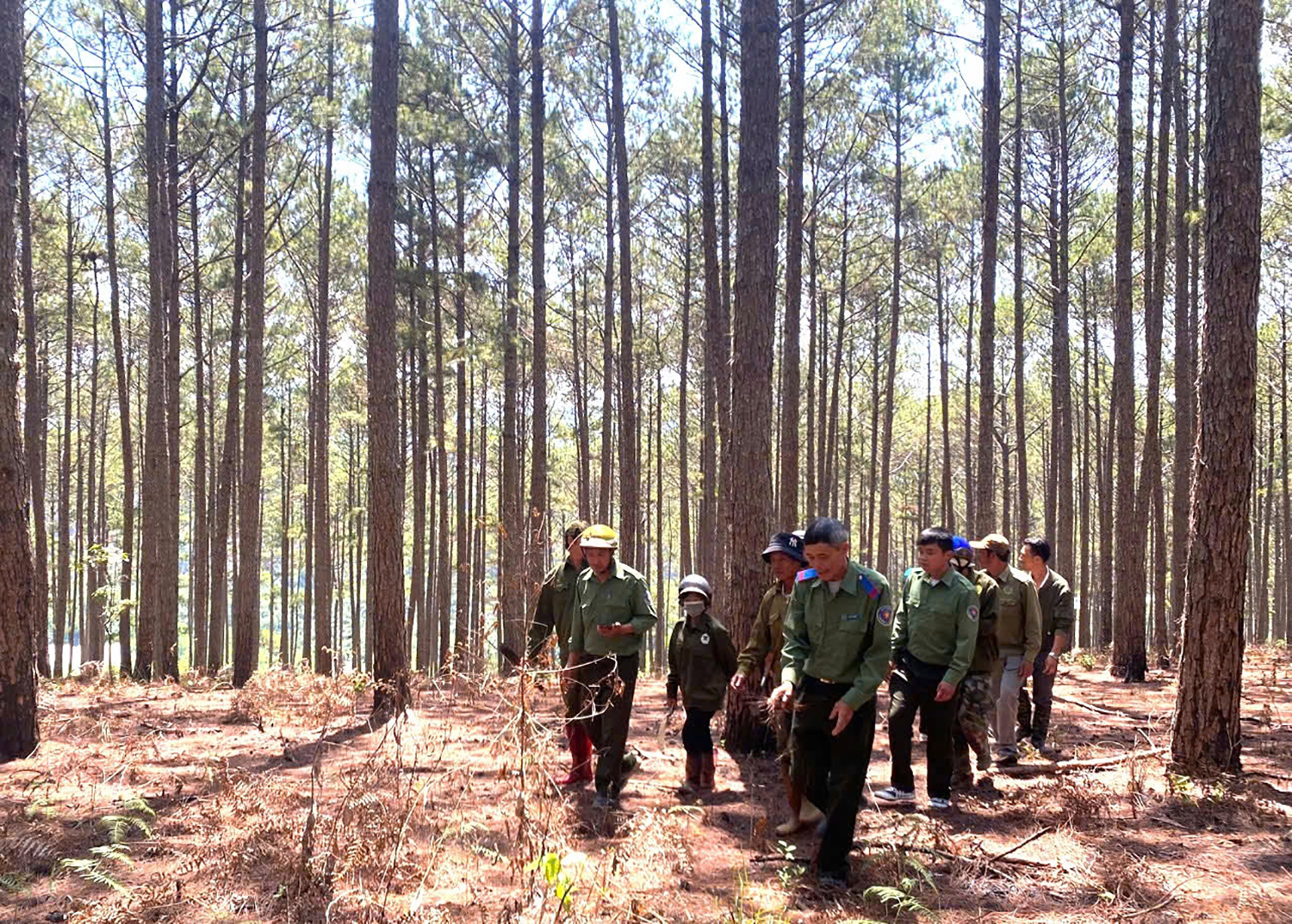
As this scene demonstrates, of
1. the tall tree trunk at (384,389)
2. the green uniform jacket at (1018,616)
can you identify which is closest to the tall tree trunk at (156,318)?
the tall tree trunk at (384,389)

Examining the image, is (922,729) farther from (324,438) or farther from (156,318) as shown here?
(324,438)

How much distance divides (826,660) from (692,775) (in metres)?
2.18

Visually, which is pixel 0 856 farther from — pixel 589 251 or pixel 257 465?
pixel 589 251

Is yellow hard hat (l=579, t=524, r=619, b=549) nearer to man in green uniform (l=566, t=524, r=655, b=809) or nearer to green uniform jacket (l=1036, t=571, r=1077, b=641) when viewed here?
man in green uniform (l=566, t=524, r=655, b=809)

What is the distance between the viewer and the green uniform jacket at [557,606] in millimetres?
6504

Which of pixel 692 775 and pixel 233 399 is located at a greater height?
pixel 233 399

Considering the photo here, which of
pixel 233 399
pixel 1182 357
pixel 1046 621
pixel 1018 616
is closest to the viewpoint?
pixel 1018 616

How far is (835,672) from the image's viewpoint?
430 cm

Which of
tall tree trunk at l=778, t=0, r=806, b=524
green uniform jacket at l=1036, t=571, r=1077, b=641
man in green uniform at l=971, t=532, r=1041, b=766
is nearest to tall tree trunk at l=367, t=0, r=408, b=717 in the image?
man in green uniform at l=971, t=532, r=1041, b=766

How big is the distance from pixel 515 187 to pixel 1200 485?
11848 millimetres

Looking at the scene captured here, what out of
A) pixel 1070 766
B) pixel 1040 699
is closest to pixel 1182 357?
pixel 1040 699

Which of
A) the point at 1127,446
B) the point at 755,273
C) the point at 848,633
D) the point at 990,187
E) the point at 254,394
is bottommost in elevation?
the point at 848,633

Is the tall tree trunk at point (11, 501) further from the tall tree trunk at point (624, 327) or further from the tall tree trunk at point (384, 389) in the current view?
the tall tree trunk at point (624, 327)

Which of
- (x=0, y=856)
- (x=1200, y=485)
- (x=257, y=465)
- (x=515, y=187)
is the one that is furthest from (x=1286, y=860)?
(x=515, y=187)
